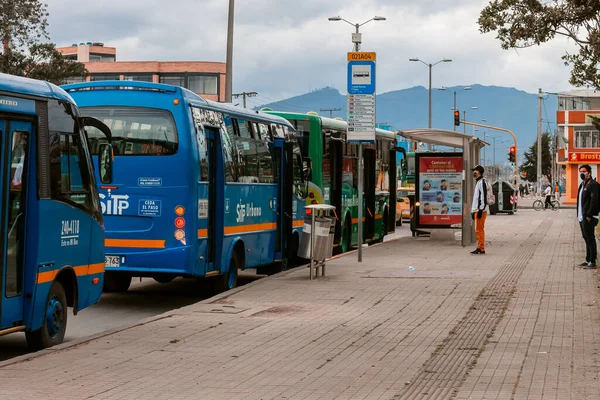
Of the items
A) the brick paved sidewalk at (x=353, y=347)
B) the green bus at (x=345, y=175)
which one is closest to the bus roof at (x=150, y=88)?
the brick paved sidewalk at (x=353, y=347)

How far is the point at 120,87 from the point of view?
15.5 metres

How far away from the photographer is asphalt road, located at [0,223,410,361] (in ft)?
40.5

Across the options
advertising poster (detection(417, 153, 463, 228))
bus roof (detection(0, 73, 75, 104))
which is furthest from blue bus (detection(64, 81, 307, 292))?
advertising poster (detection(417, 153, 463, 228))

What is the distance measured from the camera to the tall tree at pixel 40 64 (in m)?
51.5

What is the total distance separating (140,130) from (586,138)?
91.6 metres

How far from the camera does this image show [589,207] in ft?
65.3

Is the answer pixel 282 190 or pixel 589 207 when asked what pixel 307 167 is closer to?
pixel 282 190

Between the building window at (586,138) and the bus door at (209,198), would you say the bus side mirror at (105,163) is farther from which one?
the building window at (586,138)

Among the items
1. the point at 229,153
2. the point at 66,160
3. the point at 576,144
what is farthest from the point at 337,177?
the point at 576,144

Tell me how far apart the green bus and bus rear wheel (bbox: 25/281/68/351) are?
11.6 m

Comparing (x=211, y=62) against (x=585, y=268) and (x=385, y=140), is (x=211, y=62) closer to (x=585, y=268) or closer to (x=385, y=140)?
(x=385, y=140)

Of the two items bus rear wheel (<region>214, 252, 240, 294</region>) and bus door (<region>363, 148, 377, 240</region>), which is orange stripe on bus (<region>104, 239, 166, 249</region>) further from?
bus door (<region>363, 148, 377, 240</region>)

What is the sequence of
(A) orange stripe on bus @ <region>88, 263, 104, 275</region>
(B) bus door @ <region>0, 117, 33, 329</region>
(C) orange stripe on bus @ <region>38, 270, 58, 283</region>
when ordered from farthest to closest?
(A) orange stripe on bus @ <region>88, 263, 104, 275</region>, (C) orange stripe on bus @ <region>38, 270, 58, 283</region>, (B) bus door @ <region>0, 117, 33, 329</region>

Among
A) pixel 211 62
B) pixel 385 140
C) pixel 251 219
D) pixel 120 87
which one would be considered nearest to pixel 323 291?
pixel 251 219
